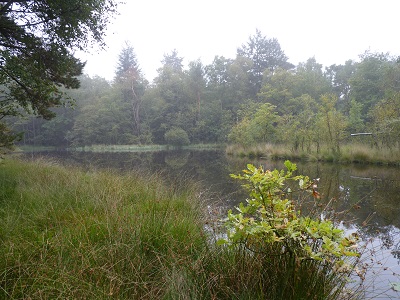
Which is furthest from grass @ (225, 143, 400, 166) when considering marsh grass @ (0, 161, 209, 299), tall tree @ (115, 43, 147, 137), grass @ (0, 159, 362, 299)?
tall tree @ (115, 43, 147, 137)

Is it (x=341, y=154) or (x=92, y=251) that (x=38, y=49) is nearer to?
(x=92, y=251)

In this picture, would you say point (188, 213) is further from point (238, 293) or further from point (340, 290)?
point (340, 290)

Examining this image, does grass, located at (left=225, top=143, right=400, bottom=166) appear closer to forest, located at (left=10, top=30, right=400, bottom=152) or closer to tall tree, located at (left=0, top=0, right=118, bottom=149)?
tall tree, located at (left=0, top=0, right=118, bottom=149)

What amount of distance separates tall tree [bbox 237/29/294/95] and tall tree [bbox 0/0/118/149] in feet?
117

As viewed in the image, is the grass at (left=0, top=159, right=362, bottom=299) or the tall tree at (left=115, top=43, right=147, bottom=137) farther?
the tall tree at (left=115, top=43, right=147, bottom=137)

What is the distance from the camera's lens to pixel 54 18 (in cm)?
511

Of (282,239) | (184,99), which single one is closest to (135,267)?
(282,239)

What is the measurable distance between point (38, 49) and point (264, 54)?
1560 inches

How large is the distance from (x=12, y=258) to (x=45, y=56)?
488cm

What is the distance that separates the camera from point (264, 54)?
40.0 metres

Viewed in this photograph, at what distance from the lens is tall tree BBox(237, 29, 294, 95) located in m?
39.3

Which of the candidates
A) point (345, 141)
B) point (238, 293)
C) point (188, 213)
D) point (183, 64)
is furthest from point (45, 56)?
point (183, 64)

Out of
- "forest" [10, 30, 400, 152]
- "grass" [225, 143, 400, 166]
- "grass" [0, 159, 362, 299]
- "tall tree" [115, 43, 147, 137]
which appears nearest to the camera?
"grass" [0, 159, 362, 299]

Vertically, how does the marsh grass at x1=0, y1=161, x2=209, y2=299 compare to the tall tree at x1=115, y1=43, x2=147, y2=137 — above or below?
below
